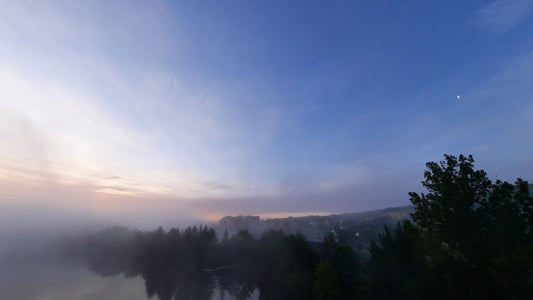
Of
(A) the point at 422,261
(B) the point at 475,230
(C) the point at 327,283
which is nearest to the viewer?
(B) the point at 475,230

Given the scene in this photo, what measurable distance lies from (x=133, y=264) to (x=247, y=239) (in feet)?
150

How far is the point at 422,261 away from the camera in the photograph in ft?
42.0

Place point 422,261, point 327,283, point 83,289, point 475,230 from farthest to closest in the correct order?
point 83,289 < point 327,283 < point 422,261 < point 475,230

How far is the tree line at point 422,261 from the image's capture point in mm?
9492

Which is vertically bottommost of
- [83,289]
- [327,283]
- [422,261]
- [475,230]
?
[83,289]

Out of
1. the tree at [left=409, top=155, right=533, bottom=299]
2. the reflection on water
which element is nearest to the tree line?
the tree at [left=409, top=155, right=533, bottom=299]

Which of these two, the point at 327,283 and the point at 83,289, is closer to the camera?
the point at 327,283

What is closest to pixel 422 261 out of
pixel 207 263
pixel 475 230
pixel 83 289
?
pixel 475 230

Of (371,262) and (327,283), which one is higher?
(371,262)

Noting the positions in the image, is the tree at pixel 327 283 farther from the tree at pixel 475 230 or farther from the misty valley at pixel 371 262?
the tree at pixel 475 230

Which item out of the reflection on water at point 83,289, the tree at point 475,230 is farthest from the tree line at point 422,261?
the reflection on water at point 83,289

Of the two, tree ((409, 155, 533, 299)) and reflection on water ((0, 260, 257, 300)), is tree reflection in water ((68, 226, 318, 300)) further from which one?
tree ((409, 155, 533, 299))

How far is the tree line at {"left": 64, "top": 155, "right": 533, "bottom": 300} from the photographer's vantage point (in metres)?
9.49

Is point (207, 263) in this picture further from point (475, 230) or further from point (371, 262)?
point (475, 230)
